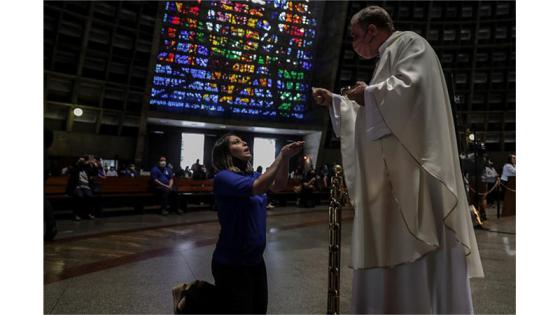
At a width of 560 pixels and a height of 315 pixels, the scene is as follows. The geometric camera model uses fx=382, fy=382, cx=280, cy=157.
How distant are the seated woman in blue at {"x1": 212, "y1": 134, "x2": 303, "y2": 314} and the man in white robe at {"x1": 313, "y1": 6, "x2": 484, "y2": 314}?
41cm

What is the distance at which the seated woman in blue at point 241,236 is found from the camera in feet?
5.77

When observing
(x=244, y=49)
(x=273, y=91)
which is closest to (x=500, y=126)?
(x=273, y=91)

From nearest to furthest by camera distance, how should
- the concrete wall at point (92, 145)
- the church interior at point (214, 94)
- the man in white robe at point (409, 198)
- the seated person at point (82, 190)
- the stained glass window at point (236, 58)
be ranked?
the man in white robe at point (409, 198) → the seated person at point (82, 190) → the church interior at point (214, 94) → the concrete wall at point (92, 145) → the stained glass window at point (236, 58)

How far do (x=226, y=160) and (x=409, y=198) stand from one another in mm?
918

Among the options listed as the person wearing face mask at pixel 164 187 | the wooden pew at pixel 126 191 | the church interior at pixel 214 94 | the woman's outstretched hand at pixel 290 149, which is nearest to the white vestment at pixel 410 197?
the woman's outstretched hand at pixel 290 149

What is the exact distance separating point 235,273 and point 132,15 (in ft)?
56.7

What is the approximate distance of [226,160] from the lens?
6.37ft

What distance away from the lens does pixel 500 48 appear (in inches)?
751

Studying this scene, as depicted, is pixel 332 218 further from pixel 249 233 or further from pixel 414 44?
pixel 414 44

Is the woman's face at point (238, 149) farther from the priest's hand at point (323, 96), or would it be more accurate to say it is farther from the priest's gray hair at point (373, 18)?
the priest's gray hair at point (373, 18)

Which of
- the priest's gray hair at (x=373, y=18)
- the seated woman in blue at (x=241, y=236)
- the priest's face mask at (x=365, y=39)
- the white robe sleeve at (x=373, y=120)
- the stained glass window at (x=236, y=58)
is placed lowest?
the seated woman in blue at (x=241, y=236)

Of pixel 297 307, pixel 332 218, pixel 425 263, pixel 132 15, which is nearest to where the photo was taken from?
pixel 425 263

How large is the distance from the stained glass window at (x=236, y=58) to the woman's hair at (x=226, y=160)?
1701cm

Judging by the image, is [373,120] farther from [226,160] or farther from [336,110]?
[226,160]
